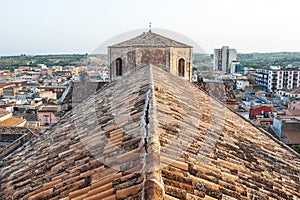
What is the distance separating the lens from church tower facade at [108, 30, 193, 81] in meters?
13.3

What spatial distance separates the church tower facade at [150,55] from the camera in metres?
13.3

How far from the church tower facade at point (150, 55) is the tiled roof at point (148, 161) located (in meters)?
7.71

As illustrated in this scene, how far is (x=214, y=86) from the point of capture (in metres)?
15.5

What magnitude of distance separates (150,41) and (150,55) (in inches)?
35.5

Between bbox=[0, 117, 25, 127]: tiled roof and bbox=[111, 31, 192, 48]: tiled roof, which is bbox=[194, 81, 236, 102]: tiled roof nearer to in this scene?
bbox=[111, 31, 192, 48]: tiled roof

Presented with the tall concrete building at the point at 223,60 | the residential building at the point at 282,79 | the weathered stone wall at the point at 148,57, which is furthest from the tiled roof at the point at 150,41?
the tall concrete building at the point at 223,60

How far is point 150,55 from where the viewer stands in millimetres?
13281

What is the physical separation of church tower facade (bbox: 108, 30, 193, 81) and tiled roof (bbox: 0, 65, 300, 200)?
771 cm

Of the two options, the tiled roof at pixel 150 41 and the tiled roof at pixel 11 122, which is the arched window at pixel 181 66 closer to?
the tiled roof at pixel 150 41

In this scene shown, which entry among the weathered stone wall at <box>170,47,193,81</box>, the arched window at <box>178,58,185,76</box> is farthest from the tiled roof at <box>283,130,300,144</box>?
the arched window at <box>178,58,185,76</box>

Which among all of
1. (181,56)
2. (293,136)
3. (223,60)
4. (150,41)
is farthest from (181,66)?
(223,60)

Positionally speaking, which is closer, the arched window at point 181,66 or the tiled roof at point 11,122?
the arched window at point 181,66

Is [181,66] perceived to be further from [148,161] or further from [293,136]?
[148,161]

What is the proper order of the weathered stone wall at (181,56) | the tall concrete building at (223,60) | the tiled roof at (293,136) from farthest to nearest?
the tall concrete building at (223,60), the tiled roof at (293,136), the weathered stone wall at (181,56)
